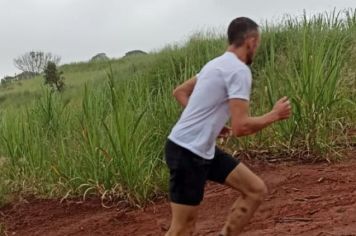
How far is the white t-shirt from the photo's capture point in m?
4.31

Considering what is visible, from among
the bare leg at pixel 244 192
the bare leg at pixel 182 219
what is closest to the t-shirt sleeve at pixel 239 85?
the bare leg at pixel 244 192

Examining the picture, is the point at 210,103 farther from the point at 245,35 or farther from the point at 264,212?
the point at 264,212

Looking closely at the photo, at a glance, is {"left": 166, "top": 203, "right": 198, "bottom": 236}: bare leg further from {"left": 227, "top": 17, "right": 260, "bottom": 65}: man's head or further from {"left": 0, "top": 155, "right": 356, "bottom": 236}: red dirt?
{"left": 0, "top": 155, "right": 356, "bottom": 236}: red dirt

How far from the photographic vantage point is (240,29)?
14.7ft

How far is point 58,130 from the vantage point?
908 centimetres

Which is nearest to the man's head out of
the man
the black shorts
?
the man

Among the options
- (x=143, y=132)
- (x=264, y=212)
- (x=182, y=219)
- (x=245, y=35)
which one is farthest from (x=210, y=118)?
(x=143, y=132)

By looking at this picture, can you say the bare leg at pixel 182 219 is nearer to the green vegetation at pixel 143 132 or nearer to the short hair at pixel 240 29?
the short hair at pixel 240 29

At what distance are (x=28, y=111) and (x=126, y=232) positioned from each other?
11.7 feet

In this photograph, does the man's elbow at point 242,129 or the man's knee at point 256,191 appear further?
the man's knee at point 256,191

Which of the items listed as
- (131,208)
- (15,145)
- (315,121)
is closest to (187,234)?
(131,208)

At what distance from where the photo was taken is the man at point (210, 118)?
14.1 ft

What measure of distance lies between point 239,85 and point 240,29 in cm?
40

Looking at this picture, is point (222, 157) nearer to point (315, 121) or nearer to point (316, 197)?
point (316, 197)
